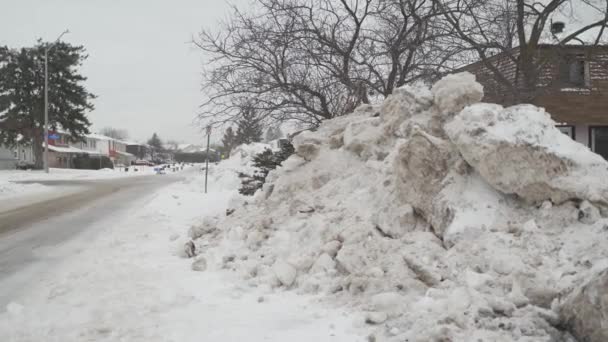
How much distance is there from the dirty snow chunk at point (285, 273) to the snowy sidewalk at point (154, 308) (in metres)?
0.19

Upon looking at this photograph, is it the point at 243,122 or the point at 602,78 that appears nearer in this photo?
the point at 243,122

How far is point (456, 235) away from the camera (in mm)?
4277

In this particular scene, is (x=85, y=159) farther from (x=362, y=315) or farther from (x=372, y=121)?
(x=362, y=315)

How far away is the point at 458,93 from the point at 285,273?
3.52 meters

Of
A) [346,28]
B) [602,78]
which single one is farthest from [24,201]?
[602,78]

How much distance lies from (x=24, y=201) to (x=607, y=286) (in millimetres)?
16106

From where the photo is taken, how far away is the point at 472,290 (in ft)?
11.3

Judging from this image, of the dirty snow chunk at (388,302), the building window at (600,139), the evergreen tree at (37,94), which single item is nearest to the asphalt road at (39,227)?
the dirty snow chunk at (388,302)

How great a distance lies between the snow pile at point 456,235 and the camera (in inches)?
131

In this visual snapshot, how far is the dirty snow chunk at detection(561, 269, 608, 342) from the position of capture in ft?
8.94

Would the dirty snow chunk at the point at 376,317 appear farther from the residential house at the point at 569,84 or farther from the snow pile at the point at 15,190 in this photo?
the snow pile at the point at 15,190

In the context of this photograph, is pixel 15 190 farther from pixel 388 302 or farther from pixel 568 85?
pixel 568 85


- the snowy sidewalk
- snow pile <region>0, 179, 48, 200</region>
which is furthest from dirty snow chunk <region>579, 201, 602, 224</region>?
snow pile <region>0, 179, 48, 200</region>

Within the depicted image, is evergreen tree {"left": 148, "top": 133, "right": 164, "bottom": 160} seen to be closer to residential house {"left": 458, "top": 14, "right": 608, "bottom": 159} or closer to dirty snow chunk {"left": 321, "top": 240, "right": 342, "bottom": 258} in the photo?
residential house {"left": 458, "top": 14, "right": 608, "bottom": 159}
